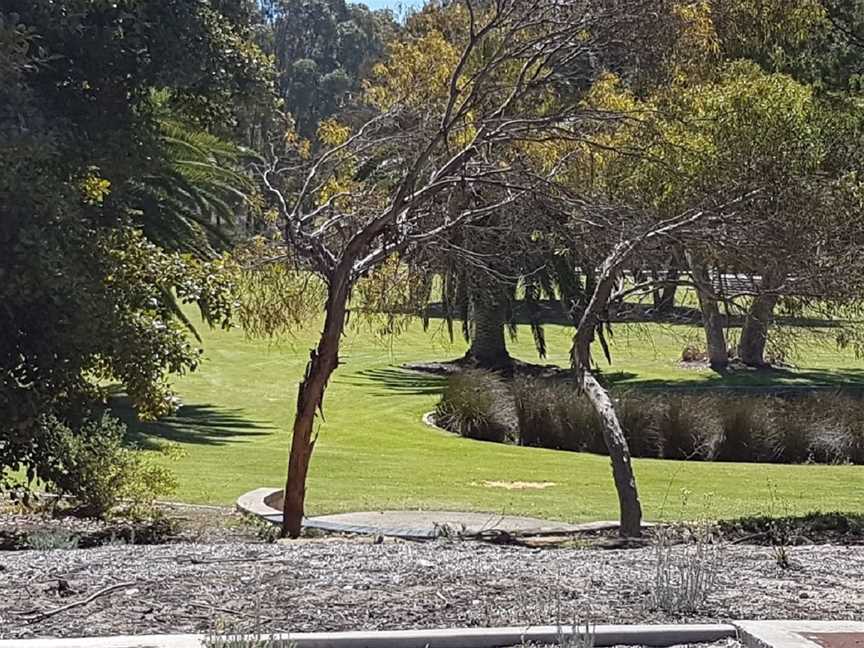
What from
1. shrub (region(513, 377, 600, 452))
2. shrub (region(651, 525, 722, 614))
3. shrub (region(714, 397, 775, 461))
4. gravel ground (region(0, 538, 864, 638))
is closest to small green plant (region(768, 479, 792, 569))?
gravel ground (region(0, 538, 864, 638))

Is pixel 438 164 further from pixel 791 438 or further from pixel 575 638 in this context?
pixel 791 438

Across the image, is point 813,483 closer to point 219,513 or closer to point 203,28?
point 219,513

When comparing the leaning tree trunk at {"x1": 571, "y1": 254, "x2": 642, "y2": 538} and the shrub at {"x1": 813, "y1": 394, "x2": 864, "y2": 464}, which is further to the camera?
the shrub at {"x1": 813, "y1": 394, "x2": 864, "y2": 464}

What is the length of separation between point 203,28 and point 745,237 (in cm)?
517

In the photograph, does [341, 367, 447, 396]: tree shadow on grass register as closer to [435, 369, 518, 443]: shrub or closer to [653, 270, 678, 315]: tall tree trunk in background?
[435, 369, 518, 443]: shrub

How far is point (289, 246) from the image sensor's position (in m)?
12.0

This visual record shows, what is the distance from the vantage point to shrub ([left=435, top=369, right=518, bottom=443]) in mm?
22719

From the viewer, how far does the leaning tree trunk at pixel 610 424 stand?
11.3 metres

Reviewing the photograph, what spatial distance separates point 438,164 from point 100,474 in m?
4.41

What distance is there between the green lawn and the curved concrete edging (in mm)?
8242

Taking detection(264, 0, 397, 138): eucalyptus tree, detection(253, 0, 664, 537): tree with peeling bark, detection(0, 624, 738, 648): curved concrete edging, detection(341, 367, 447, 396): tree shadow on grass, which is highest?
detection(264, 0, 397, 138): eucalyptus tree

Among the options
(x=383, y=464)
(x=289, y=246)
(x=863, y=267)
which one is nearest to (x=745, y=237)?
(x=863, y=267)

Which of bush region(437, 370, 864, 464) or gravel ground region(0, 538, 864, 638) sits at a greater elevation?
gravel ground region(0, 538, 864, 638)

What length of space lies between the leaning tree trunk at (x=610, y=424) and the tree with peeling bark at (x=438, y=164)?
104 centimetres
